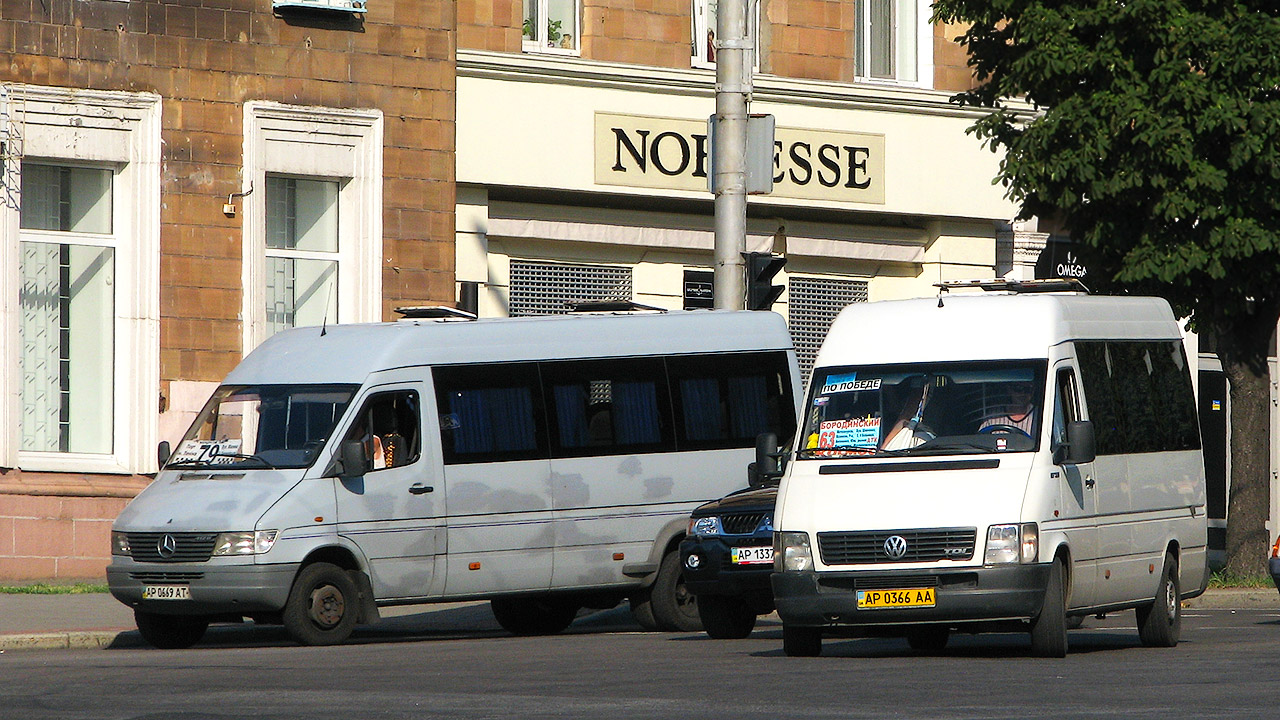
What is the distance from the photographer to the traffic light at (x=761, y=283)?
63.3 feet

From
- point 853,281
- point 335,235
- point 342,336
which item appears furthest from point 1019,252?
point 342,336

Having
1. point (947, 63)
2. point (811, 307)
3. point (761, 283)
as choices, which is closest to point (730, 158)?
point (761, 283)

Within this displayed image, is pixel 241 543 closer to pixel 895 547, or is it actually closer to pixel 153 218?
pixel 895 547

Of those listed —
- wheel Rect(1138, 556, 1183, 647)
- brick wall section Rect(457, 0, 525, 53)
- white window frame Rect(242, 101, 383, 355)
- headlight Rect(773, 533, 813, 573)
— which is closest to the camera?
headlight Rect(773, 533, 813, 573)

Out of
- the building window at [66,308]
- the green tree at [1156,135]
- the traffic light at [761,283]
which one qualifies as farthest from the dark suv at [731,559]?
the building window at [66,308]

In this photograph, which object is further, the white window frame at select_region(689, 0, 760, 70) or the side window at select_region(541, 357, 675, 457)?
the white window frame at select_region(689, 0, 760, 70)

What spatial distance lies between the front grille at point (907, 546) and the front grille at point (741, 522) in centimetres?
227

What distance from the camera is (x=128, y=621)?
18.4 metres

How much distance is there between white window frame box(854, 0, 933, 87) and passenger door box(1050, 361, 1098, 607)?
14.1 metres

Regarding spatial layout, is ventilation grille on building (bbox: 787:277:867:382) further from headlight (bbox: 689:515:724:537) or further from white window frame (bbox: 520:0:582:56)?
headlight (bbox: 689:515:724:537)

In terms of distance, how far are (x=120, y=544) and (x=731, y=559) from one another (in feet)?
14.9

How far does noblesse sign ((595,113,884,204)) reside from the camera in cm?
2648

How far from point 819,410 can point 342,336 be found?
441 centimetres

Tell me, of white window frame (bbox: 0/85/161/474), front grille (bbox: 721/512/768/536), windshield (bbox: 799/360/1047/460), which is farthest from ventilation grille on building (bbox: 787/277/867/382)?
windshield (bbox: 799/360/1047/460)
